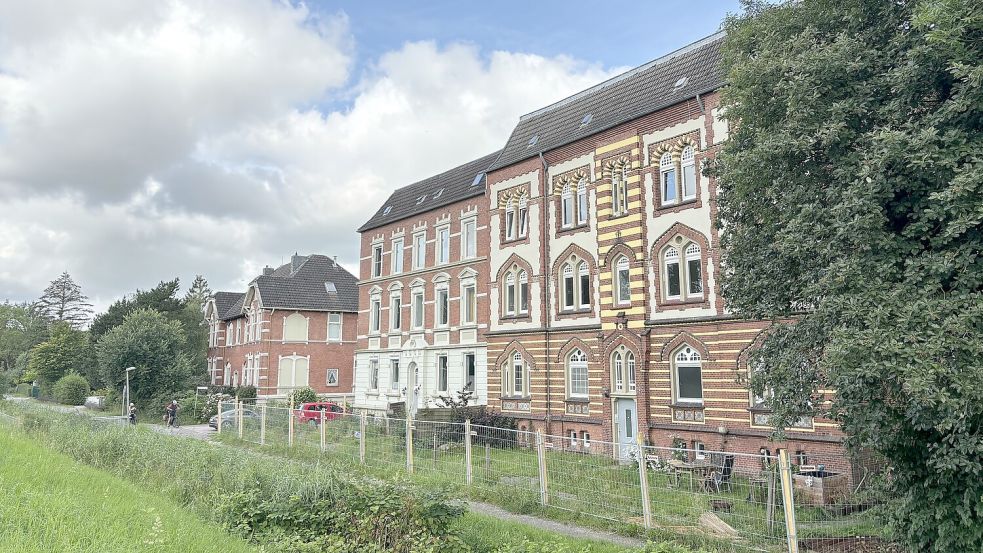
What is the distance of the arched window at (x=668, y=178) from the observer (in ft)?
65.6

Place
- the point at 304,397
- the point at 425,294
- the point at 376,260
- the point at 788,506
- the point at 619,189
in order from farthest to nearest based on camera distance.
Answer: the point at 304,397 → the point at 376,260 → the point at 425,294 → the point at 619,189 → the point at 788,506

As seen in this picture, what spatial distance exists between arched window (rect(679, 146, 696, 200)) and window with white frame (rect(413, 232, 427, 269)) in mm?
15832

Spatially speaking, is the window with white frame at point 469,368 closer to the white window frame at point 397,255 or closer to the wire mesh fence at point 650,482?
the white window frame at point 397,255

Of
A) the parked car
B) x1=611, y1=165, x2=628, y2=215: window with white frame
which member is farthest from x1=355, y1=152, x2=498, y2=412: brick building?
x1=611, y1=165, x2=628, y2=215: window with white frame

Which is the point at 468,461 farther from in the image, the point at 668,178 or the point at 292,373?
the point at 292,373

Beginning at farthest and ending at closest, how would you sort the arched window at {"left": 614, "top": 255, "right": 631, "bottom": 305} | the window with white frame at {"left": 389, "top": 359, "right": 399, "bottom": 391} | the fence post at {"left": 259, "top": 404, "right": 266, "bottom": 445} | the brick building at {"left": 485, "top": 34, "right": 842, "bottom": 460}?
the window with white frame at {"left": 389, "top": 359, "right": 399, "bottom": 391} → the fence post at {"left": 259, "top": 404, "right": 266, "bottom": 445} → the arched window at {"left": 614, "top": 255, "right": 631, "bottom": 305} → the brick building at {"left": 485, "top": 34, "right": 842, "bottom": 460}

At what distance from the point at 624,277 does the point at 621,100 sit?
22.3ft

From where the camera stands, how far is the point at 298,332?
4378 cm

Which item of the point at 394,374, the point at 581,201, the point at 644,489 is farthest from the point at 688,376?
the point at 394,374

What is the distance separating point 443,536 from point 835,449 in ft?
37.5

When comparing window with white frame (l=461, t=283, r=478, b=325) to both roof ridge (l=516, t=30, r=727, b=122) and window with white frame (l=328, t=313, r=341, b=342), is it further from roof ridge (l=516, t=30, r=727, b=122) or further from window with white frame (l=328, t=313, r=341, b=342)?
window with white frame (l=328, t=313, r=341, b=342)

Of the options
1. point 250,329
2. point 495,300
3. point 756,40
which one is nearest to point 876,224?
point 756,40

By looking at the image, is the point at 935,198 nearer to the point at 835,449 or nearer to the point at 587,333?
the point at 835,449

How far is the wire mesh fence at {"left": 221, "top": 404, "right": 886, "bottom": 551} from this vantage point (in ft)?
30.9
